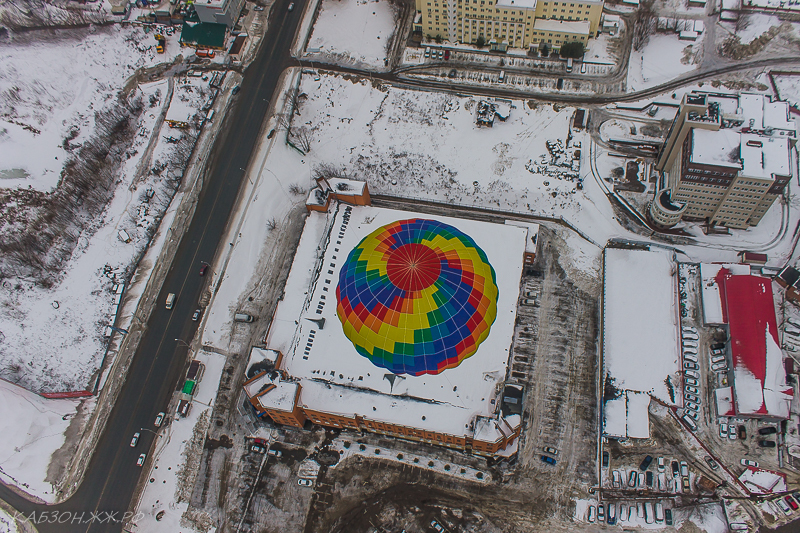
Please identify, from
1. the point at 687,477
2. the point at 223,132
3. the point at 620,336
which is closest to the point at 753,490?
the point at 687,477

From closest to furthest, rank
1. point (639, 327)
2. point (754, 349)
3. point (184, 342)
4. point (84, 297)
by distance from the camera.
A: point (754, 349)
point (639, 327)
point (184, 342)
point (84, 297)

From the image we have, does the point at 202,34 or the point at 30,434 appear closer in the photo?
the point at 30,434

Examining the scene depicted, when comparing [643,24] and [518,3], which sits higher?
[643,24]

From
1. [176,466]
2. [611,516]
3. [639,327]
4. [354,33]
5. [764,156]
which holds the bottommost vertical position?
[176,466]

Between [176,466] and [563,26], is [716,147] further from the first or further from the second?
[176,466]

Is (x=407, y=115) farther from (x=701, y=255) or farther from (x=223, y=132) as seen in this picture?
(x=701, y=255)

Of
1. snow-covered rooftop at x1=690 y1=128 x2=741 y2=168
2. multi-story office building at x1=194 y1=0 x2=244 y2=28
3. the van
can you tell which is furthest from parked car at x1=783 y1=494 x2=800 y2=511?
multi-story office building at x1=194 y1=0 x2=244 y2=28

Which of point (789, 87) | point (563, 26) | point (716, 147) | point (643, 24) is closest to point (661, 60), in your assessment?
point (643, 24)

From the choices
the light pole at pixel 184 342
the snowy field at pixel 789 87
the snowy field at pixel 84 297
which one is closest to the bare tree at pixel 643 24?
the snowy field at pixel 789 87
